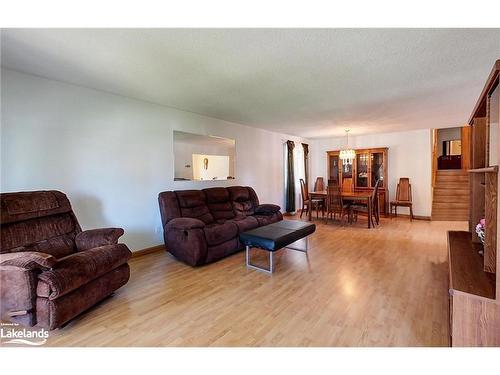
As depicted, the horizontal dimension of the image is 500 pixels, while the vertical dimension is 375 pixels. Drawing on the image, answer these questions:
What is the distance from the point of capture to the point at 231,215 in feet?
13.6

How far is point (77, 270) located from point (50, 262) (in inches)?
7.5

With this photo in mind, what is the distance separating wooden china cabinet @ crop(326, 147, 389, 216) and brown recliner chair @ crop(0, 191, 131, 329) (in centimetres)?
568

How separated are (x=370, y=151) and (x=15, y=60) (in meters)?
6.97

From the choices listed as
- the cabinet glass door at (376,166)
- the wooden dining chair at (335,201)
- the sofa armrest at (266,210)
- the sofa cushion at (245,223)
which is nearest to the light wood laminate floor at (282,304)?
the sofa cushion at (245,223)

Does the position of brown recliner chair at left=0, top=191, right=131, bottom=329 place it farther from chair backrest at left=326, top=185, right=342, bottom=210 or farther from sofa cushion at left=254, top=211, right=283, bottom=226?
chair backrest at left=326, top=185, right=342, bottom=210

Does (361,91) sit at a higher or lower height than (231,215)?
higher

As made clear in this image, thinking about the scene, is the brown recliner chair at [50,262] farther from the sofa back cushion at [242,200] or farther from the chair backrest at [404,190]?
the chair backrest at [404,190]

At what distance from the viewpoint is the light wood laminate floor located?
1705mm

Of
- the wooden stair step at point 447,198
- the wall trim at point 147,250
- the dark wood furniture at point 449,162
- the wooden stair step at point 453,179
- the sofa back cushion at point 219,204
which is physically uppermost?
the dark wood furniture at point 449,162

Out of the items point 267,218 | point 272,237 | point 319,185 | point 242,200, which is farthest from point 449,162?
point 272,237

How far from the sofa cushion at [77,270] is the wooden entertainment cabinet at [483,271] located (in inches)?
101

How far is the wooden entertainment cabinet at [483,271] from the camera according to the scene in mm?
1324
